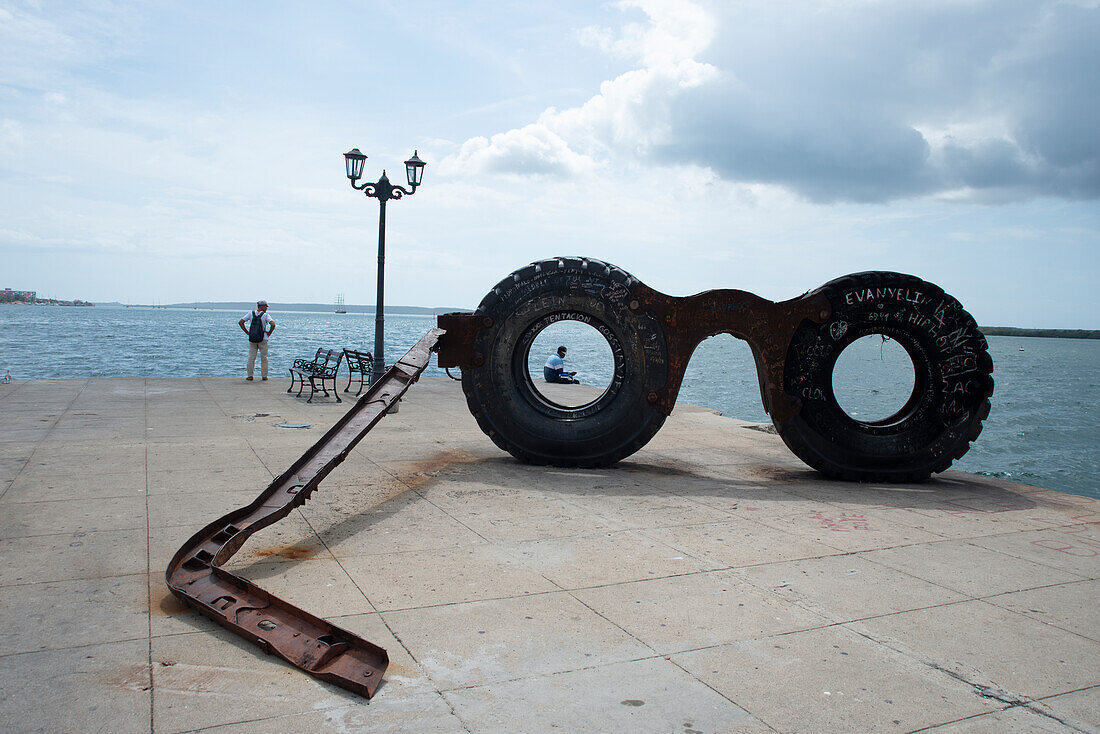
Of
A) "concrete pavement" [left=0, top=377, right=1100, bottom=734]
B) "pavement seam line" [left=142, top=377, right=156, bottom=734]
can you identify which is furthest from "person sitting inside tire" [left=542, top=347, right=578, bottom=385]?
"pavement seam line" [left=142, top=377, right=156, bottom=734]

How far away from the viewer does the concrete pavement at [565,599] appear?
3.40 metres

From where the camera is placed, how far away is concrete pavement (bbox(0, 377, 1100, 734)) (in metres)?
3.40

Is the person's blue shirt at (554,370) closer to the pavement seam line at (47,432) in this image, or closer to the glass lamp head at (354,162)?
the glass lamp head at (354,162)

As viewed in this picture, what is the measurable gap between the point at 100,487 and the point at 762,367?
6.45 m

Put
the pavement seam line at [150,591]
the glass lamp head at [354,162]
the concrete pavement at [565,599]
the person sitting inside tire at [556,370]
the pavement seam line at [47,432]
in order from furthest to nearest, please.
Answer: the person sitting inside tire at [556,370] → the glass lamp head at [354,162] → the pavement seam line at [47,432] → the concrete pavement at [565,599] → the pavement seam line at [150,591]

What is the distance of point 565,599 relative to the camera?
4.65 metres

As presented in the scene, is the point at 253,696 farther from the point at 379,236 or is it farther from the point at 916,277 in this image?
the point at 379,236

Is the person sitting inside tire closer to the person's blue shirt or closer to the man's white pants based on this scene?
the person's blue shirt

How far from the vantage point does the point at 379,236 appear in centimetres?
1594

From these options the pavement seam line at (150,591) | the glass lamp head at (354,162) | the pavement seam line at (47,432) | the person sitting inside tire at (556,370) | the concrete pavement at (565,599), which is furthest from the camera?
A: the person sitting inside tire at (556,370)

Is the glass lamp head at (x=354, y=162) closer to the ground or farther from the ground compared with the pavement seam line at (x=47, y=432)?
farther from the ground

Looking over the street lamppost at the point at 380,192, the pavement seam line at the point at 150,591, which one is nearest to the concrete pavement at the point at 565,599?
the pavement seam line at the point at 150,591

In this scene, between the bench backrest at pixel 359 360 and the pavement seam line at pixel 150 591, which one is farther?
the bench backrest at pixel 359 360

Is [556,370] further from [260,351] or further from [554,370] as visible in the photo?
[260,351]
